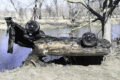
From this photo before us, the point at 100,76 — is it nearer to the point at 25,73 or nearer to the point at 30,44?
the point at 25,73

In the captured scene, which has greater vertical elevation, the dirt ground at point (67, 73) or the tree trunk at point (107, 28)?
the tree trunk at point (107, 28)

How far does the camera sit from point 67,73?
22.2ft

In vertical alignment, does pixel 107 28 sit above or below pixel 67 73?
above

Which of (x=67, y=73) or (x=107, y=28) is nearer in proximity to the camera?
(x=67, y=73)

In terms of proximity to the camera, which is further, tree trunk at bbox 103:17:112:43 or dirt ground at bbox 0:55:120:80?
tree trunk at bbox 103:17:112:43

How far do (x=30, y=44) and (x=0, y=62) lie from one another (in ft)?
16.3

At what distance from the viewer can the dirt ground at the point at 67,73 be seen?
6338mm

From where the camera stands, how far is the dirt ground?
6.34 meters

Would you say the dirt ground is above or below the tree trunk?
below

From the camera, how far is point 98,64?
8.05m

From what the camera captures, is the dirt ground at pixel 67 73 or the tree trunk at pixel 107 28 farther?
the tree trunk at pixel 107 28

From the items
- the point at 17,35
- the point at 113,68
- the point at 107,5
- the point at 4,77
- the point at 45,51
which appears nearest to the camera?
the point at 4,77

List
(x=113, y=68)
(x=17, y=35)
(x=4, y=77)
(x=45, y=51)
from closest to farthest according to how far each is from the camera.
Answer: (x=4, y=77)
(x=113, y=68)
(x=45, y=51)
(x=17, y=35)

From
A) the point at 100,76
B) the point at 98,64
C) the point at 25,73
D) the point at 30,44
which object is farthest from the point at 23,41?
the point at 100,76
